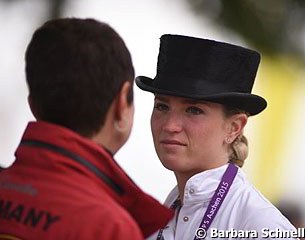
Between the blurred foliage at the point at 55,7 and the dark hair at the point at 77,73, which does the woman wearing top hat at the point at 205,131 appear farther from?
the blurred foliage at the point at 55,7

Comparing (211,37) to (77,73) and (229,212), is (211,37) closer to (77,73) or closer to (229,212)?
(229,212)

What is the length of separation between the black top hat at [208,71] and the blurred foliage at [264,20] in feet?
6.40

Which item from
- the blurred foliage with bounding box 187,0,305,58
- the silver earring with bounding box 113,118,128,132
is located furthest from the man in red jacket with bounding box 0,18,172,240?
the blurred foliage with bounding box 187,0,305,58

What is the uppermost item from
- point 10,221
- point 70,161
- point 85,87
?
point 85,87

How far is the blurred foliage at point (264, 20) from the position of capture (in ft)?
14.8

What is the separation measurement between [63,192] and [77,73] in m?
0.23

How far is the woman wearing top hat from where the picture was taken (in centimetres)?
236

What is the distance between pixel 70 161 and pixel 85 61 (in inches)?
7.7

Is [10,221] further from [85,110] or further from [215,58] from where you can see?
[215,58]

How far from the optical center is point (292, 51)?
4.52 m

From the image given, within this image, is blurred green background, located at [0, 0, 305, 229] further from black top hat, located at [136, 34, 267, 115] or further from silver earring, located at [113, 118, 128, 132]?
silver earring, located at [113, 118, 128, 132]

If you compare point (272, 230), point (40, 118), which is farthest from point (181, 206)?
point (40, 118)

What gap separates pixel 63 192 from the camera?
1.50 metres

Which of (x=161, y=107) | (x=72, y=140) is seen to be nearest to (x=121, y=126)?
(x=72, y=140)
